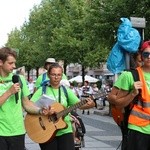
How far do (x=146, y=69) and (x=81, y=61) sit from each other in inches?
1381

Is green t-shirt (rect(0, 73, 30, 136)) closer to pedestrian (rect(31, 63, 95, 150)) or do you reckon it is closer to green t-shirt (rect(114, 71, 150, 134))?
pedestrian (rect(31, 63, 95, 150))

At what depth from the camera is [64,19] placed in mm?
41438

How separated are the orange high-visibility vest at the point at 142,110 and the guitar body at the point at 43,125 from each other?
5.54 feet

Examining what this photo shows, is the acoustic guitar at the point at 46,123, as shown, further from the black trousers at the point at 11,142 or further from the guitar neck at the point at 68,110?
the black trousers at the point at 11,142

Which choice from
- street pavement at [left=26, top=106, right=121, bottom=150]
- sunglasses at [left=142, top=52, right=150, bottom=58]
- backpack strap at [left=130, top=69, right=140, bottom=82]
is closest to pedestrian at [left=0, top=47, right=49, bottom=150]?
backpack strap at [left=130, top=69, right=140, bottom=82]

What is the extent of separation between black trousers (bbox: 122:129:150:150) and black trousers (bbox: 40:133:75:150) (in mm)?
1641

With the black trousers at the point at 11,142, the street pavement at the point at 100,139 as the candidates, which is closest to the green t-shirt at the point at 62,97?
the black trousers at the point at 11,142

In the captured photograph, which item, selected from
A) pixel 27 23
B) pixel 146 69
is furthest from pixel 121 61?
pixel 27 23

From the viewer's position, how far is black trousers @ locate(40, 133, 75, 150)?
589cm

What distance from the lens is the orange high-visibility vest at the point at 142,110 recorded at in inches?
170

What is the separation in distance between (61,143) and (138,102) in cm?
181

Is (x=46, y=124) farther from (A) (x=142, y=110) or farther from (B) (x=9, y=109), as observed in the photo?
(A) (x=142, y=110)

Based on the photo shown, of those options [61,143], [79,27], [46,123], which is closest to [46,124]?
[46,123]

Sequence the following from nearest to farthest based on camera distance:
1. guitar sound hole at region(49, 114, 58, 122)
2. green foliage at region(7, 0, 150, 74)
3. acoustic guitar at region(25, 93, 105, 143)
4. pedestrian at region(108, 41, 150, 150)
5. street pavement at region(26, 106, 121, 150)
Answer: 1. pedestrian at region(108, 41, 150, 150)
2. acoustic guitar at region(25, 93, 105, 143)
3. guitar sound hole at region(49, 114, 58, 122)
4. street pavement at region(26, 106, 121, 150)
5. green foliage at region(7, 0, 150, 74)
